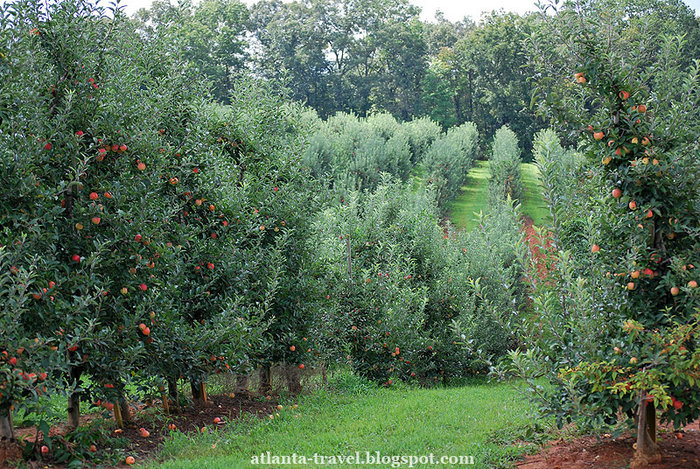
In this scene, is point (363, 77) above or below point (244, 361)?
above

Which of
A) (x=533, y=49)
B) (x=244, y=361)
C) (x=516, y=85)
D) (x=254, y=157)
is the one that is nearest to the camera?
(x=533, y=49)

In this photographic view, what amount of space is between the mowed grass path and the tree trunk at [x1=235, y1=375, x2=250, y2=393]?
19679 mm

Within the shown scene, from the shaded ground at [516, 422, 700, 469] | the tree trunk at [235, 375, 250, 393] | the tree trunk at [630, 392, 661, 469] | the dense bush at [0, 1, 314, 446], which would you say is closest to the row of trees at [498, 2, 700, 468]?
the tree trunk at [630, 392, 661, 469]

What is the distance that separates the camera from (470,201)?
3186cm

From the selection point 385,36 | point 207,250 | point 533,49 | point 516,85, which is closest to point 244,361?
point 207,250

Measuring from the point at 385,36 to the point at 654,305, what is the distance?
49.1m

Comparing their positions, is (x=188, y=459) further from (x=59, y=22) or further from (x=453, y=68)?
(x=453, y=68)

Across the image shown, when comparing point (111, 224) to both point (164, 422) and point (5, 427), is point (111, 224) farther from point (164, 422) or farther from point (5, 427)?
point (164, 422)

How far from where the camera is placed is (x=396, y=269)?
9.61 meters

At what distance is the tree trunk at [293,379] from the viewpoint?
7.76 meters

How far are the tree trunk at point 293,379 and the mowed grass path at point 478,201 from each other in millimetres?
19231

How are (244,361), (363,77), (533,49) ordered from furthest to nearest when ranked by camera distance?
(363,77)
(244,361)
(533,49)

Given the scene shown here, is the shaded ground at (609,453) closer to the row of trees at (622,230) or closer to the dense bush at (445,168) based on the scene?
the row of trees at (622,230)

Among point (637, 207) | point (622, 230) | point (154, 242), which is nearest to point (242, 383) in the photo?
point (154, 242)
